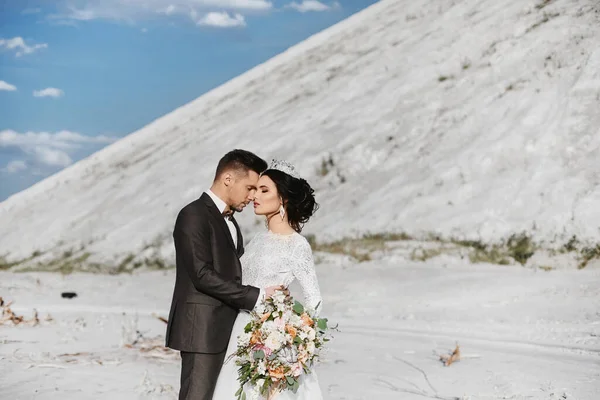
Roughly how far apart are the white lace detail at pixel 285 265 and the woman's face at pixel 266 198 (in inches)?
7.9

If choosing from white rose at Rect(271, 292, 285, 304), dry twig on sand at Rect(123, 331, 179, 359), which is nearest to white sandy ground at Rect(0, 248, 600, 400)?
dry twig on sand at Rect(123, 331, 179, 359)

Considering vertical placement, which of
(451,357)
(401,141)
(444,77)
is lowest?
(451,357)

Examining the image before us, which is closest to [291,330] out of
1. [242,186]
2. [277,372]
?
[277,372]

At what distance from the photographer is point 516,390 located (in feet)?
29.4

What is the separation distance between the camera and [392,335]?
12.9 m

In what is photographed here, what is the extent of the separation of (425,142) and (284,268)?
2037 centimetres

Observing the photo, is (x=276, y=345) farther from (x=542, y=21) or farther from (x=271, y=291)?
(x=542, y=21)

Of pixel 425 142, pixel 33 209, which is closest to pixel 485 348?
pixel 425 142

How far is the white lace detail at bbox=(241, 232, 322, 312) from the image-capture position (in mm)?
5199

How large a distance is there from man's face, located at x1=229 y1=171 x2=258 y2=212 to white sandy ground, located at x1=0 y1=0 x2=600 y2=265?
1498cm

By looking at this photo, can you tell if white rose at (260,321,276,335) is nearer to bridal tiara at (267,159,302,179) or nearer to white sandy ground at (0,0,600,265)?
bridal tiara at (267,159,302,179)

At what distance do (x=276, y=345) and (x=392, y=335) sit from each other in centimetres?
824

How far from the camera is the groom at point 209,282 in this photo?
5.05m

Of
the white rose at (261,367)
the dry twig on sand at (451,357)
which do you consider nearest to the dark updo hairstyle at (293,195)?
the white rose at (261,367)
